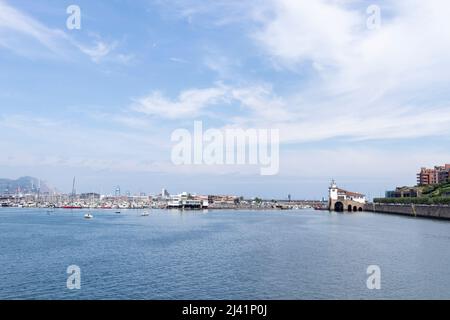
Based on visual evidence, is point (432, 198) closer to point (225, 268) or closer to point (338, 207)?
point (338, 207)

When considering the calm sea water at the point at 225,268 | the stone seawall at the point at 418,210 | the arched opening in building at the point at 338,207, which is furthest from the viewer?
the arched opening in building at the point at 338,207

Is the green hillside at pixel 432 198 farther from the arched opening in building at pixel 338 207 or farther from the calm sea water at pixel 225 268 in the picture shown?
the calm sea water at pixel 225 268

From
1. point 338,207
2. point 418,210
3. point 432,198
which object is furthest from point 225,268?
point 338,207

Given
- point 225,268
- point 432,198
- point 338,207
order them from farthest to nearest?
point 338,207
point 432,198
point 225,268

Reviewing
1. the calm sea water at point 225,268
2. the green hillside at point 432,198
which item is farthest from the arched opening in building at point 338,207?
the calm sea water at point 225,268

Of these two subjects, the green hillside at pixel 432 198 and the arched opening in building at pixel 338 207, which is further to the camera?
the arched opening in building at pixel 338 207

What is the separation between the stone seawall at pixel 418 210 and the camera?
108219mm

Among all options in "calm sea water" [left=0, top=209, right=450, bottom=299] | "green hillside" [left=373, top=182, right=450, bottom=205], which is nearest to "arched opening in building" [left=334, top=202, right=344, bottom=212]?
"green hillside" [left=373, top=182, right=450, bottom=205]

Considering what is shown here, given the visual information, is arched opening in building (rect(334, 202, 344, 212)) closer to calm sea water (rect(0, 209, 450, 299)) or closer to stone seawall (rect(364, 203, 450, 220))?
stone seawall (rect(364, 203, 450, 220))

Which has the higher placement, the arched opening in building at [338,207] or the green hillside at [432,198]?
the green hillside at [432,198]

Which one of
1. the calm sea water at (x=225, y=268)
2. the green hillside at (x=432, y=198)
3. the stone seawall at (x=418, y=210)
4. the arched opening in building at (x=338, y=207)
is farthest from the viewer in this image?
the arched opening in building at (x=338, y=207)

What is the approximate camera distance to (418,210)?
12606cm

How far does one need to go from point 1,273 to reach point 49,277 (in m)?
4.94

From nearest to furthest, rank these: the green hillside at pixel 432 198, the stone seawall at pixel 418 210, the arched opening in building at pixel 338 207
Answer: the stone seawall at pixel 418 210
the green hillside at pixel 432 198
the arched opening in building at pixel 338 207
